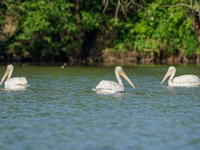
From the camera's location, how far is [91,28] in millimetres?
40750

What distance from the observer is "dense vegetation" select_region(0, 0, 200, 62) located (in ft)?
125

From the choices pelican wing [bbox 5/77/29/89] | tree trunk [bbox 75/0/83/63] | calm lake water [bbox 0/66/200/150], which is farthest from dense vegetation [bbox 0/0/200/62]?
calm lake water [bbox 0/66/200/150]

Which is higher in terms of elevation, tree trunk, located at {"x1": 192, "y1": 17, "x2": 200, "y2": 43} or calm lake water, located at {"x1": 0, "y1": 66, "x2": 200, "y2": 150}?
tree trunk, located at {"x1": 192, "y1": 17, "x2": 200, "y2": 43}

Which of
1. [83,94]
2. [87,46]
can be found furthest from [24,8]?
[83,94]

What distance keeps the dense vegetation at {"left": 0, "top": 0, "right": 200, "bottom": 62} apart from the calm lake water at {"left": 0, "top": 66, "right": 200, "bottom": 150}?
22.8 meters

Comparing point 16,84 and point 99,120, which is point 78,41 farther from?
point 99,120

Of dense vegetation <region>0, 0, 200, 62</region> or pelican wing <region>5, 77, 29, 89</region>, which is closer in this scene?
pelican wing <region>5, 77, 29, 89</region>

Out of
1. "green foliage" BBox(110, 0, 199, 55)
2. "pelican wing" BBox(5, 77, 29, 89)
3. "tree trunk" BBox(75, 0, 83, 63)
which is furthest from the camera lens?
"tree trunk" BBox(75, 0, 83, 63)

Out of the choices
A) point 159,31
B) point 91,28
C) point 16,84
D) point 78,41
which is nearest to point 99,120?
point 16,84

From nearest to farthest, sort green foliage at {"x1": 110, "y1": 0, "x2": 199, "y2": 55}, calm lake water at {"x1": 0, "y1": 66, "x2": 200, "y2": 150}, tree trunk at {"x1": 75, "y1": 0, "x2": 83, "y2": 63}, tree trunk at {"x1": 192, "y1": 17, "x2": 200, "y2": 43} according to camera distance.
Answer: calm lake water at {"x1": 0, "y1": 66, "x2": 200, "y2": 150} < green foliage at {"x1": 110, "y1": 0, "x2": 199, "y2": 55} < tree trunk at {"x1": 192, "y1": 17, "x2": 200, "y2": 43} < tree trunk at {"x1": 75, "y1": 0, "x2": 83, "y2": 63}

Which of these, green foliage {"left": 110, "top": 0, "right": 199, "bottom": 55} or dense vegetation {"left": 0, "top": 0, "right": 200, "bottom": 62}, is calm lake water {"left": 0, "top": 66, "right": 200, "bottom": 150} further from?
green foliage {"left": 110, "top": 0, "right": 199, "bottom": 55}

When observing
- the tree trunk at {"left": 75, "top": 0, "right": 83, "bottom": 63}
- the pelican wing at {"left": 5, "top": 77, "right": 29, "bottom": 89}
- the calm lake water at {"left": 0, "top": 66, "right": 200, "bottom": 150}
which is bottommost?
the calm lake water at {"left": 0, "top": 66, "right": 200, "bottom": 150}

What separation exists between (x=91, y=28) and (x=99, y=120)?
30968 millimetres

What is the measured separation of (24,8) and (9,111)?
2726 centimetres
